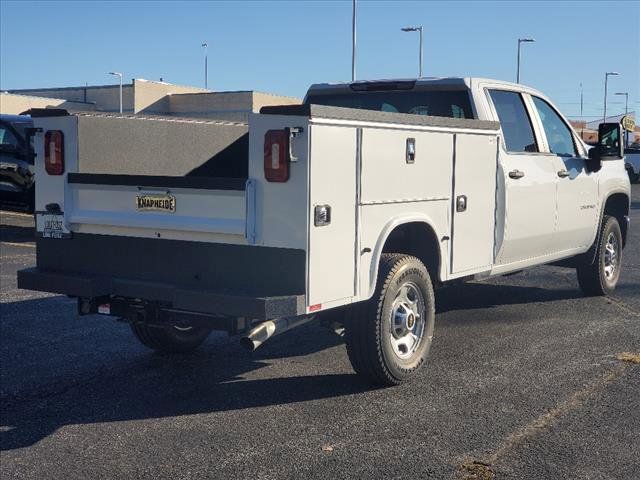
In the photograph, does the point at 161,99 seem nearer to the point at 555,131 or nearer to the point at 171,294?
the point at 555,131

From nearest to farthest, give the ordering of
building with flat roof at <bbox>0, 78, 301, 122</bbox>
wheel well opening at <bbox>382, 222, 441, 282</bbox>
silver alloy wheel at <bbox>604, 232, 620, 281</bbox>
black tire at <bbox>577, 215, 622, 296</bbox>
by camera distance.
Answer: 1. wheel well opening at <bbox>382, 222, 441, 282</bbox>
2. black tire at <bbox>577, 215, 622, 296</bbox>
3. silver alloy wheel at <bbox>604, 232, 620, 281</bbox>
4. building with flat roof at <bbox>0, 78, 301, 122</bbox>

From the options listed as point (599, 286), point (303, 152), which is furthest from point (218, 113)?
point (303, 152)

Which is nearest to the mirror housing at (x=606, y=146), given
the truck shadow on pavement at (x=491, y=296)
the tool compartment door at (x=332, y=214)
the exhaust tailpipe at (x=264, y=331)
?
the truck shadow on pavement at (x=491, y=296)

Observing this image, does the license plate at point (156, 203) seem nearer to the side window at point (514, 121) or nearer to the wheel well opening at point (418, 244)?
the wheel well opening at point (418, 244)

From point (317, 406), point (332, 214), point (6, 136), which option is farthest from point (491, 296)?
point (6, 136)

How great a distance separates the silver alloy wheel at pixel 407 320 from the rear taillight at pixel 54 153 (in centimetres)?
241

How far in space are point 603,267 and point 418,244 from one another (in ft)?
12.2

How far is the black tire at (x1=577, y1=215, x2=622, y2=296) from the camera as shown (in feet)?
29.6

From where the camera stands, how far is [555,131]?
27.0ft

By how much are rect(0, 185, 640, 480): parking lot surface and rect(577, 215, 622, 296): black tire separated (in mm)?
924

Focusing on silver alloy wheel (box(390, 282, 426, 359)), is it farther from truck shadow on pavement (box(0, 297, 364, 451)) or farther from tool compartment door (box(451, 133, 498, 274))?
tool compartment door (box(451, 133, 498, 274))

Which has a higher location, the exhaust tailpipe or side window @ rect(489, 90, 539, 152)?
side window @ rect(489, 90, 539, 152)

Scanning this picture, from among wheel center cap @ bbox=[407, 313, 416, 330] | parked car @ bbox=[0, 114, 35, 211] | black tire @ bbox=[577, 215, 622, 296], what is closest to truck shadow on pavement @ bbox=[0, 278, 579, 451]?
wheel center cap @ bbox=[407, 313, 416, 330]

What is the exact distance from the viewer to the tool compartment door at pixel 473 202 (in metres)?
6.30
